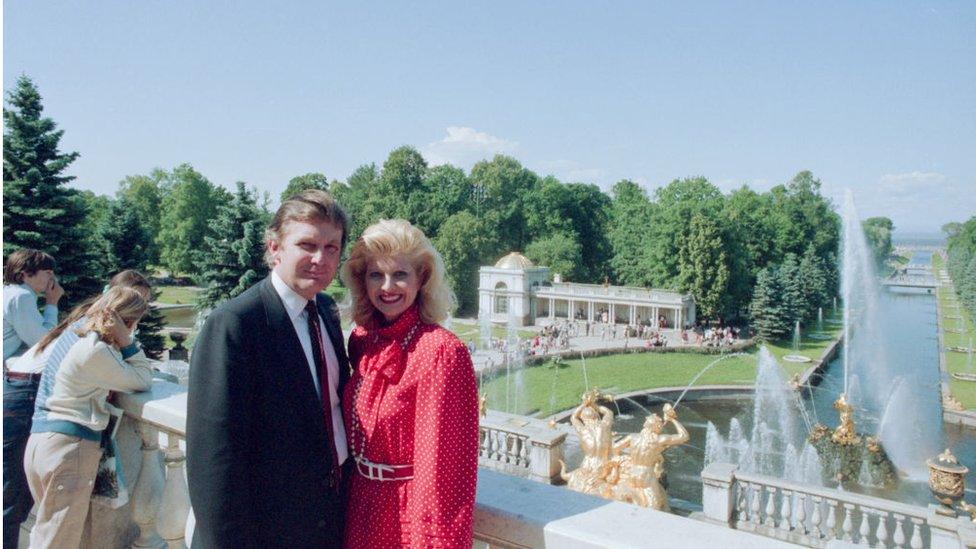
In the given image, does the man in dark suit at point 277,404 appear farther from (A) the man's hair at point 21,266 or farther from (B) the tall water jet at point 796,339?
(B) the tall water jet at point 796,339

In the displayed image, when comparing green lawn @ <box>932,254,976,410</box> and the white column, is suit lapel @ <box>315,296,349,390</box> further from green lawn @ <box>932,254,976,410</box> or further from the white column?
green lawn @ <box>932,254,976,410</box>

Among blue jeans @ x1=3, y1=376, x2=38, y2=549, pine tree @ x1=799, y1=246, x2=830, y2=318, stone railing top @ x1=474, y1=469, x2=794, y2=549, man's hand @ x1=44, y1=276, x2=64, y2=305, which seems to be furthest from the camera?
pine tree @ x1=799, y1=246, x2=830, y2=318

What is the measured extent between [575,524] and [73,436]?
284 cm

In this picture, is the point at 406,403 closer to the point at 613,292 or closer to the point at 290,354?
the point at 290,354

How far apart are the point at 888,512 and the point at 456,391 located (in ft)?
30.1

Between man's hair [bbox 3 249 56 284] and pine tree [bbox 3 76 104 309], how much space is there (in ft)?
54.4

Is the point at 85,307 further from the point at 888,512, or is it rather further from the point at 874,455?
the point at 874,455

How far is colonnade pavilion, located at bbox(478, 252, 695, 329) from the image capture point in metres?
49.1

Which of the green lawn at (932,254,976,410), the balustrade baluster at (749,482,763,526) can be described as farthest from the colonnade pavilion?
the balustrade baluster at (749,482,763,526)

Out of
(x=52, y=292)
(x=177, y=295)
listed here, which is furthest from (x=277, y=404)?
(x=177, y=295)

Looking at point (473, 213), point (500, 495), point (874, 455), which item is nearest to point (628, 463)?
point (500, 495)

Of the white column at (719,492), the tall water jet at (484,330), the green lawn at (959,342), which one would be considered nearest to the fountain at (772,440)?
the white column at (719,492)

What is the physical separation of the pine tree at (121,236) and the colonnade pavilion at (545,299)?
28.7 m

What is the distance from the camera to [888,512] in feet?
29.4
